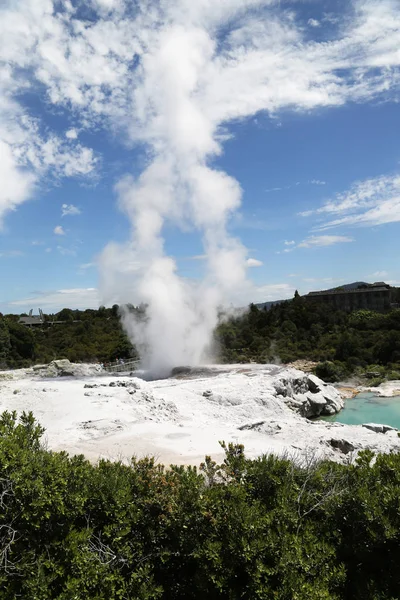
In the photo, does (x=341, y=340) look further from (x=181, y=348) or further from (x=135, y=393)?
(x=135, y=393)

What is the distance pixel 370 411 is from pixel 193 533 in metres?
20.6

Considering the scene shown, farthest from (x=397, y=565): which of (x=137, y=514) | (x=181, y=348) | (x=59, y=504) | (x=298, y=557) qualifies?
(x=181, y=348)

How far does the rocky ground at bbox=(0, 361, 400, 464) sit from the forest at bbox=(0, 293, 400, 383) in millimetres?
10894

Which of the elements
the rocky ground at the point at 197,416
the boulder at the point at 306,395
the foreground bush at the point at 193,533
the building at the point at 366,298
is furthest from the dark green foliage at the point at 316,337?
the foreground bush at the point at 193,533

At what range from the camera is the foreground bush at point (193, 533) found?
5.00 m

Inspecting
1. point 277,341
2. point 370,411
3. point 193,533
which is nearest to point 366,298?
point 277,341

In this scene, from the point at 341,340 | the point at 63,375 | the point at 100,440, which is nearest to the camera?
the point at 100,440

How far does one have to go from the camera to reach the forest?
117 feet

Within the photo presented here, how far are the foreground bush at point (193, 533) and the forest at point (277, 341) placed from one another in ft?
89.7

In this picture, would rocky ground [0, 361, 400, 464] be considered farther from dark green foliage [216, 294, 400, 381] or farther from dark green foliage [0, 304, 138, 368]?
dark green foliage [0, 304, 138, 368]

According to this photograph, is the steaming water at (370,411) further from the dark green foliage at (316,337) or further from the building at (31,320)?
the building at (31,320)

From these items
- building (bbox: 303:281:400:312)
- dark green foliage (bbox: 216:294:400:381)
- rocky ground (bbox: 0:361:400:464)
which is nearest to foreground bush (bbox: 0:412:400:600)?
rocky ground (bbox: 0:361:400:464)

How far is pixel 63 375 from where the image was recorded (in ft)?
103

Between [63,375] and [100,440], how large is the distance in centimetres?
1993
